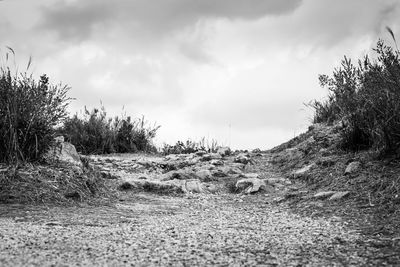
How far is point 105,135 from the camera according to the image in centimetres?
1189

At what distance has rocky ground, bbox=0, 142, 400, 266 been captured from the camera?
9.57ft

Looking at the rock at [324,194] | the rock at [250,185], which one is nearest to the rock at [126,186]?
the rock at [250,185]

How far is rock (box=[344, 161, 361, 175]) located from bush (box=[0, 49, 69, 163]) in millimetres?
3995

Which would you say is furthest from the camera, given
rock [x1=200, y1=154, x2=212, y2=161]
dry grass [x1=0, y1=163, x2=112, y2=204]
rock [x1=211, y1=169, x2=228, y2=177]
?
rock [x1=200, y1=154, x2=212, y2=161]

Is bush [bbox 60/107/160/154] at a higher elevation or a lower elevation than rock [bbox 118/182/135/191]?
higher

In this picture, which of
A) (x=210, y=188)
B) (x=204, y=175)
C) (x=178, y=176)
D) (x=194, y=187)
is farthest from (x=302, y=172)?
(x=178, y=176)

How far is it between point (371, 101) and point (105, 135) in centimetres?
744

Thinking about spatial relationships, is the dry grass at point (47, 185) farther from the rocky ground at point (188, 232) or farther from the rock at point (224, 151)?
the rock at point (224, 151)

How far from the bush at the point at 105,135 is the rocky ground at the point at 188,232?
5080 millimetres

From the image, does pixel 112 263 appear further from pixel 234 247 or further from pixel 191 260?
pixel 234 247

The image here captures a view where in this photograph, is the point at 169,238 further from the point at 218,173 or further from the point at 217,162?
the point at 217,162

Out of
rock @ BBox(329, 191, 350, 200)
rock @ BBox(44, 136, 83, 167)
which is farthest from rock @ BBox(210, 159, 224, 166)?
rock @ BBox(329, 191, 350, 200)

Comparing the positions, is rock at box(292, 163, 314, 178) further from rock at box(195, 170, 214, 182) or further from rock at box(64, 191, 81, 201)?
rock at box(64, 191, 81, 201)

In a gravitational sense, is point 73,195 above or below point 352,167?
below
